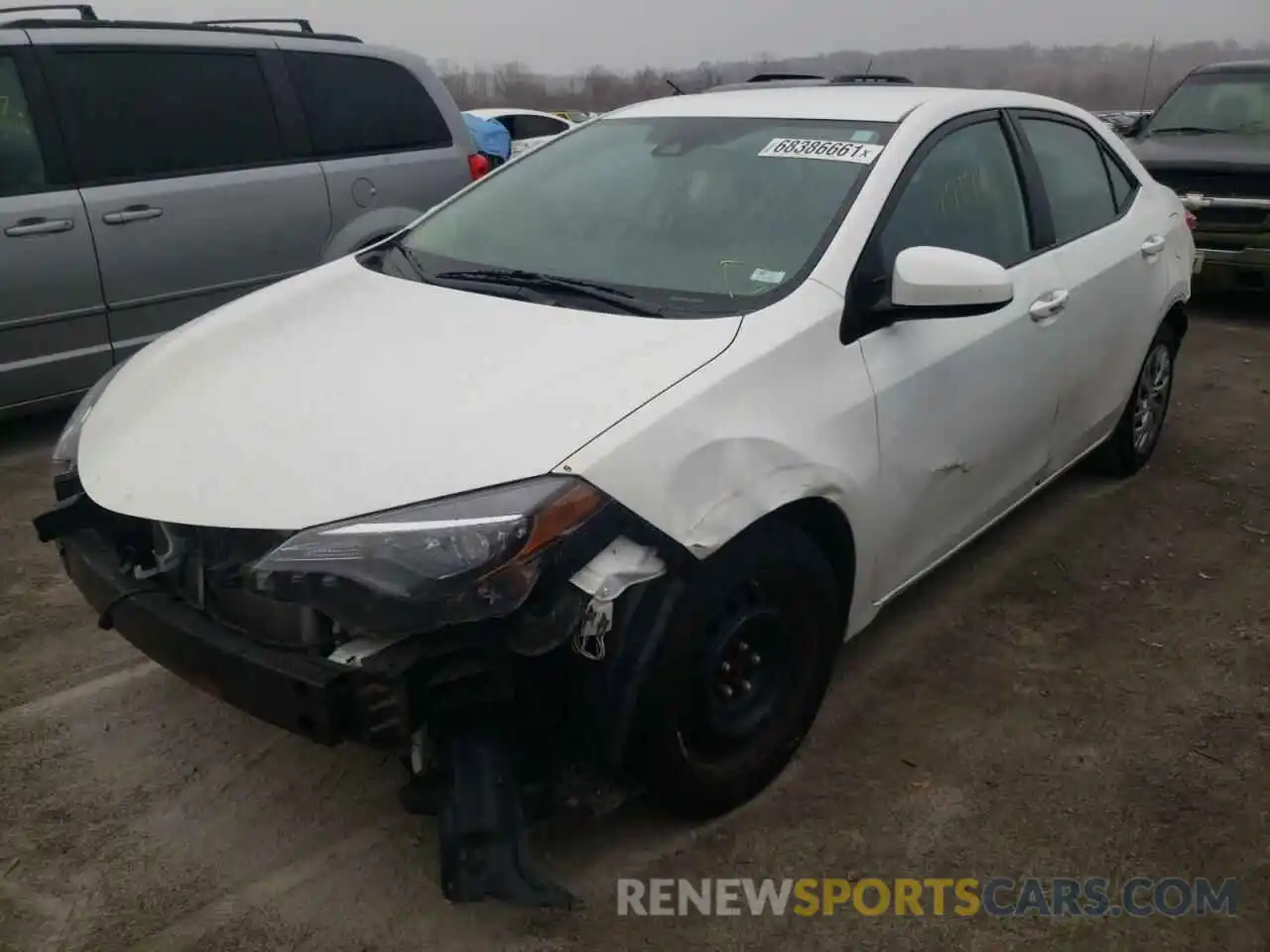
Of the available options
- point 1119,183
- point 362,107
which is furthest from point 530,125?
point 1119,183

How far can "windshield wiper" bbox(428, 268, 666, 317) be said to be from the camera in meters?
2.61

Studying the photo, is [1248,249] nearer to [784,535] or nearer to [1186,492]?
[1186,492]

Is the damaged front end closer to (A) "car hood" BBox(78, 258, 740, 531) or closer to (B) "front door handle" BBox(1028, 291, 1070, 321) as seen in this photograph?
(A) "car hood" BBox(78, 258, 740, 531)

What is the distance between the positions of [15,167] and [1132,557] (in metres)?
4.83

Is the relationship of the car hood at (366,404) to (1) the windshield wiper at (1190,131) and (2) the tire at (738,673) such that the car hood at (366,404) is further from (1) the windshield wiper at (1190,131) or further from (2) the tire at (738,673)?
(1) the windshield wiper at (1190,131)

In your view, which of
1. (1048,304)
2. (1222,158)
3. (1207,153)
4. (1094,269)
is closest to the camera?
(1048,304)

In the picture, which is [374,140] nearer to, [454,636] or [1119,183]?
[1119,183]

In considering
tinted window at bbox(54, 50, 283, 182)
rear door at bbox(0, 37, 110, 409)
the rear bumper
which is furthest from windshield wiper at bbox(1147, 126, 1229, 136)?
the rear bumper

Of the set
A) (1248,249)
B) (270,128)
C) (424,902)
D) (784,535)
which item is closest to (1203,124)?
(1248,249)

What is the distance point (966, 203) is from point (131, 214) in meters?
3.70

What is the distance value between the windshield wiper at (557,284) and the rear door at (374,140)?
8.72ft

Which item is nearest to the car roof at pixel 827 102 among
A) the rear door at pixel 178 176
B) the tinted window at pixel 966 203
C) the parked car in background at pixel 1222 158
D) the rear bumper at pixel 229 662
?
the tinted window at pixel 966 203

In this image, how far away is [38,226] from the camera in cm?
464

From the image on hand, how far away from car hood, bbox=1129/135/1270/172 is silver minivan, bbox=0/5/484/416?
5123 millimetres
